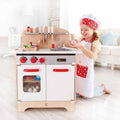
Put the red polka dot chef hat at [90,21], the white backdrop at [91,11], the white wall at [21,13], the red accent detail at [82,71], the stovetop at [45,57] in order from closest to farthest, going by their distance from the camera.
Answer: the stovetop at [45,57] → the red polka dot chef hat at [90,21] → the red accent detail at [82,71] → the white backdrop at [91,11] → the white wall at [21,13]

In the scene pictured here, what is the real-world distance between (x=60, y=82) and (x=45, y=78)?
0.49ft

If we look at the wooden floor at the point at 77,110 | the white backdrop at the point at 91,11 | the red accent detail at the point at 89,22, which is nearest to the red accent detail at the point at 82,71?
the wooden floor at the point at 77,110

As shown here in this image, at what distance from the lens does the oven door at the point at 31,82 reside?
5.17 ft

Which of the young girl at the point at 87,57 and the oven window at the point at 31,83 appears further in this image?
the young girl at the point at 87,57

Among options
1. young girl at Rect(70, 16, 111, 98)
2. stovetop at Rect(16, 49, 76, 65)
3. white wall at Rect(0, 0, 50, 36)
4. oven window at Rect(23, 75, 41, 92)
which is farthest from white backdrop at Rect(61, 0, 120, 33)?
oven window at Rect(23, 75, 41, 92)

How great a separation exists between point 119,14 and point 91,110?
353 cm

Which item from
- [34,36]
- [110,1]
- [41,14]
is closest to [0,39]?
[41,14]

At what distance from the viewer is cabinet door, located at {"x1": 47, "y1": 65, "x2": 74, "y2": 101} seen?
1593mm

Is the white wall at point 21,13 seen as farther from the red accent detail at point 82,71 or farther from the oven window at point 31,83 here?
the oven window at point 31,83

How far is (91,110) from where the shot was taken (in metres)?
1.74

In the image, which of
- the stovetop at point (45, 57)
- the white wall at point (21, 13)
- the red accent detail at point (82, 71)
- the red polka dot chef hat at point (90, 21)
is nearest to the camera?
the stovetop at point (45, 57)

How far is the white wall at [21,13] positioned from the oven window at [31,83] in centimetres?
403

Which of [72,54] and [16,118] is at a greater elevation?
[72,54]

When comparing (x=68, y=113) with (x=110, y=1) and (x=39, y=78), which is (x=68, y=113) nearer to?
(x=39, y=78)
